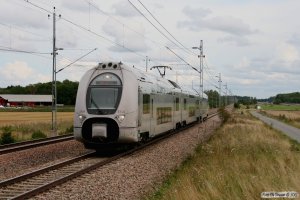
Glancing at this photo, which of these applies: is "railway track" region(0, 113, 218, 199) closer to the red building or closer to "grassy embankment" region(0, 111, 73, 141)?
"grassy embankment" region(0, 111, 73, 141)

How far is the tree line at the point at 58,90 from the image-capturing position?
131 metres

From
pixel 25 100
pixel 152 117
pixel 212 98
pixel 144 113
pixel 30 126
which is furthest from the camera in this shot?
pixel 25 100

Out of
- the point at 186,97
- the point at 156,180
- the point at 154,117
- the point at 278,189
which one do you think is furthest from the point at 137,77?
the point at 186,97

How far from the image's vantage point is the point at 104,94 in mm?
17938

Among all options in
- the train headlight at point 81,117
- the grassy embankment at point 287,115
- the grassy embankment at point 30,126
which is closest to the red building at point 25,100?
the grassy embankment at point 287,115

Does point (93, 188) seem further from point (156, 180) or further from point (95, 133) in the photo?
point (95, 133)

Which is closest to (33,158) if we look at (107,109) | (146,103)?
(107,109)

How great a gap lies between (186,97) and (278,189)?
86.1 ft

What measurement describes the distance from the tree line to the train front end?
111 meters

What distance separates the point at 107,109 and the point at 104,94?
66 cm

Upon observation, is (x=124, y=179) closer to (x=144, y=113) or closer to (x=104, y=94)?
(x=104, y=94)

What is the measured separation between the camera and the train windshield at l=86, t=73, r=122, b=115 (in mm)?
17672

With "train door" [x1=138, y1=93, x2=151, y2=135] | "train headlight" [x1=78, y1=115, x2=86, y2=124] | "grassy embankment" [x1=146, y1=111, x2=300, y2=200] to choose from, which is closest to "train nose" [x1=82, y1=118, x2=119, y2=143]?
"train headlight" [x1=78, y1=115, x2=86, y2=124]

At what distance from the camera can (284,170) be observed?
40.1 feet
